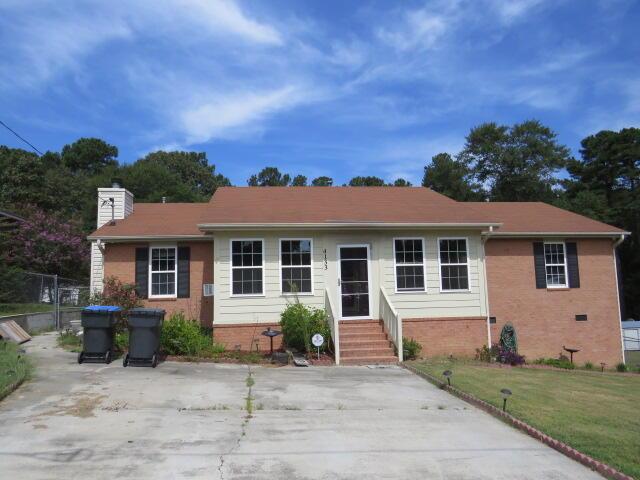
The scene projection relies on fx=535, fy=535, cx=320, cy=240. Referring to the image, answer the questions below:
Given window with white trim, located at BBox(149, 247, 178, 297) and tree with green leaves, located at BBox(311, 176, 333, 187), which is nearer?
window with white trim, located at BBox(149, 247, 178, 297)

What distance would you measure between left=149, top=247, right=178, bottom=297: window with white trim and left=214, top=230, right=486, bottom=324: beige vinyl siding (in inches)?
85.9

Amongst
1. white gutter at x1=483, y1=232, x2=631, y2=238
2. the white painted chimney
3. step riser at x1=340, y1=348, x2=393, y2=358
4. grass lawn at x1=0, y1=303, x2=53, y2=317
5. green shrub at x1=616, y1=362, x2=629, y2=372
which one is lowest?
green shrub at x1=616, y1=362, x2=629, y2=372

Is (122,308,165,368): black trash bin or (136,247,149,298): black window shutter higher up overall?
(136,247,149,298): black window shutter

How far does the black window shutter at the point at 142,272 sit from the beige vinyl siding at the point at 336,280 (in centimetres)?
265

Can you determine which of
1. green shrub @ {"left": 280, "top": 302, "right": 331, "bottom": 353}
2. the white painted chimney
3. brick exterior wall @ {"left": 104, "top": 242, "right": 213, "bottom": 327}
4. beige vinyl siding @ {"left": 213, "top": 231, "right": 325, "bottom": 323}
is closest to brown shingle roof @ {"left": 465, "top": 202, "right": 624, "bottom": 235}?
beige vinyl siding @ {"left": 213, "top": 231, "right": 325, "bottom": 323}

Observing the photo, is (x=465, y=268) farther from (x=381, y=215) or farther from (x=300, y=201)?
(x=300, y=201)

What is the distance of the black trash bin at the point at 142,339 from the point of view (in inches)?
452

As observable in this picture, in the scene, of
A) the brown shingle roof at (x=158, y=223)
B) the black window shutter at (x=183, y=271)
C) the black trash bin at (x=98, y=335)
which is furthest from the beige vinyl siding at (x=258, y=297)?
the black trash bin at (x=98, y=335)

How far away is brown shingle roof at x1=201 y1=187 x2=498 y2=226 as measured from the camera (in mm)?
14453

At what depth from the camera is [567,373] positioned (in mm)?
13367

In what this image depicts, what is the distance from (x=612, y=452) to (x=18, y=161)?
138ft

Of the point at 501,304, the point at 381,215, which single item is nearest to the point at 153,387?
the point at 381,215

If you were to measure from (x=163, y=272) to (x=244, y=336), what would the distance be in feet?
11.2

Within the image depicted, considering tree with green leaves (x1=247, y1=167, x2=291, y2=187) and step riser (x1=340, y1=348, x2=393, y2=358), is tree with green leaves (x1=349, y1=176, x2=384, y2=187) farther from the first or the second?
step riser (x1=340, y1=348, x2=393, y2=358)
